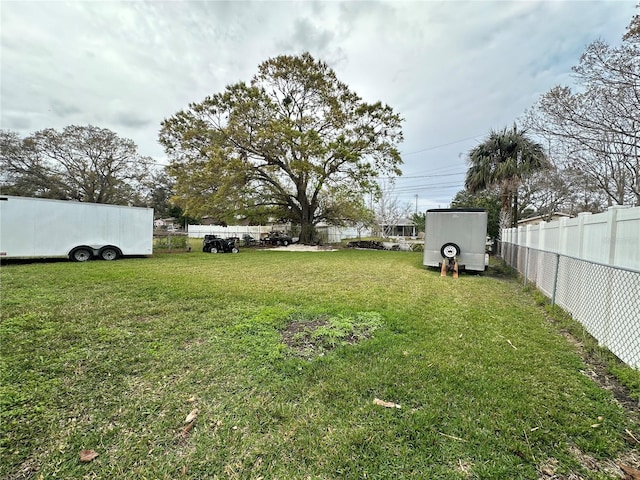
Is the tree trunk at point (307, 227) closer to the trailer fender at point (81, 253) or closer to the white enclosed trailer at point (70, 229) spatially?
the white enclosed trailer at point (70, 229)

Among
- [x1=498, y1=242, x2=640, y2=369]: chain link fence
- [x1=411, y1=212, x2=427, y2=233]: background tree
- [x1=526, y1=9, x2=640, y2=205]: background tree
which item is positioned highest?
[x1=526, y1=9, x2=640, y2=205]: background tree

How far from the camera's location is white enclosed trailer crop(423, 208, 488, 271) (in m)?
8.44

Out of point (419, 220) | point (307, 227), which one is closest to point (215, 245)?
point (307, 227)

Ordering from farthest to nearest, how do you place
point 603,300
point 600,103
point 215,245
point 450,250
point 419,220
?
point 419,220 < point 215,245 < point 450,250 < point 600,103 < point 603,300

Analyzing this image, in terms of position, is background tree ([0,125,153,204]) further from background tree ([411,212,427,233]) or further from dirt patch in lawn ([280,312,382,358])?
background tree ([411,212,427,233])

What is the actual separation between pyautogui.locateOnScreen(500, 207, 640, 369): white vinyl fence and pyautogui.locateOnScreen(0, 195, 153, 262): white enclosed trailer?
13412 millimetres

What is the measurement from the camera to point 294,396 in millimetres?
2207

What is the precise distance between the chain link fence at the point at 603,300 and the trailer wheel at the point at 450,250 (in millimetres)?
3444

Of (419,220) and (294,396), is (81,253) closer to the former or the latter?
(294,396)

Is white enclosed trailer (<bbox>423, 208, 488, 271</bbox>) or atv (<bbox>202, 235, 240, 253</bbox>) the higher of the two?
white enclosed trailer (<bbox>423, 208, 488, 271</bbox>)

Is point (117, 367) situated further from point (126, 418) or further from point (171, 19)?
point (171, 19)

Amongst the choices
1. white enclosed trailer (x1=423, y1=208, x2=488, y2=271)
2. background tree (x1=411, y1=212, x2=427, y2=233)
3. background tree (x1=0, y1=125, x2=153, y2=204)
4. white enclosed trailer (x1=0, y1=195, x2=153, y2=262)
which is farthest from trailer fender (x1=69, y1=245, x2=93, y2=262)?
background tree (x1=411, y1=212, x2=427, y2=233)

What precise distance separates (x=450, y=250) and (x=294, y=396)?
7.75 meters

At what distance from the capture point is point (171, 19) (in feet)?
25.6
